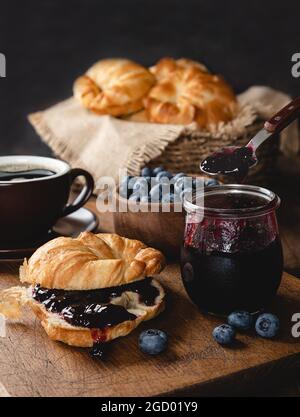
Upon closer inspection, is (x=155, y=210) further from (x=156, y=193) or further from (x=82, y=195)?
(x=82, y=195)

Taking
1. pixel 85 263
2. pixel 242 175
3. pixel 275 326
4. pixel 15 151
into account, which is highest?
pixel 242 175

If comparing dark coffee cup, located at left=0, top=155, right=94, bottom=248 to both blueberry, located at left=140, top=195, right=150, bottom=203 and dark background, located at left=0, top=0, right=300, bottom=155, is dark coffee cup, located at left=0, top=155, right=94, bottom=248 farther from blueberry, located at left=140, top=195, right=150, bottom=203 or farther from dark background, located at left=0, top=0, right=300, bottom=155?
dark background, located at left=0, top=0, right=300, bottom=155

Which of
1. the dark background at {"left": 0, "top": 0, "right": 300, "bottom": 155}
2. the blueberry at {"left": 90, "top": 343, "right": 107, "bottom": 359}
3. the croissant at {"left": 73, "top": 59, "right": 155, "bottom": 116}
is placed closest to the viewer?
the blueberry at {"left": 90, "top": 343, "right": 107, "bottom": 359}

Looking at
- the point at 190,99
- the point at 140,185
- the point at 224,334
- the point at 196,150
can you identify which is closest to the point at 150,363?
the point at 224,334

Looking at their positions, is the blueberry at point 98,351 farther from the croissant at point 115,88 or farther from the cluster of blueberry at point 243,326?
the croissant at point 115,88

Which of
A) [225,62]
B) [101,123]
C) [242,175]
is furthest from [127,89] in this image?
[242,175]

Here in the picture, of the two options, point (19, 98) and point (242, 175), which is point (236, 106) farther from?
point (19, 98)

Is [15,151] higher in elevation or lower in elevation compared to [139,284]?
lower

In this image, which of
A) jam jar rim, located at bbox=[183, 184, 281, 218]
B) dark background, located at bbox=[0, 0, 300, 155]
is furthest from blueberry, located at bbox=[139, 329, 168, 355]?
dark background, located at bbox=[0, 0, 300, 155]
